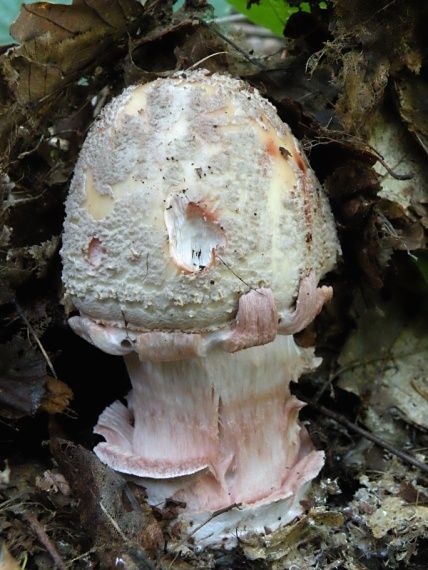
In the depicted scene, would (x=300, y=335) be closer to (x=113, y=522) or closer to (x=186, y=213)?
(x=186, y=213)

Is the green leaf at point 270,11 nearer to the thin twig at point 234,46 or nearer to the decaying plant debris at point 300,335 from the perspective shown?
the decaying plant debris at point 300,335

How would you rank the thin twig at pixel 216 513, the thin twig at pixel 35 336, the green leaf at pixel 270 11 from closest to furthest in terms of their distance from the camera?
the thin twig at pixel 216 513 → the thin twig at pixel 35 336 → the green leaf at pixel 270 11

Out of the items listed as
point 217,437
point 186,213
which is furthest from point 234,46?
point 217,437

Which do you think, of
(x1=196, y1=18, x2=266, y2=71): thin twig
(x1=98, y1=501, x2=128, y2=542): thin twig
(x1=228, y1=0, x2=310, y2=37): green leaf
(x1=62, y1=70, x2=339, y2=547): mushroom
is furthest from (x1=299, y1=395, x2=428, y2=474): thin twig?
(x1=228, y1=0, x2=310, y2=37): green leaf

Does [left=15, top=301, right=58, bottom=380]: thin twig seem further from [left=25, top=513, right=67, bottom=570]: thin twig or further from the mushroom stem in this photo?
[left=25, top=513, right=67, bottom=570]: thin twig

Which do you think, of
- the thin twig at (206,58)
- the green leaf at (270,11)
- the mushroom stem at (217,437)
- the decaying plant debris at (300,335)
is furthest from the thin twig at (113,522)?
the green leaf at (270,11)

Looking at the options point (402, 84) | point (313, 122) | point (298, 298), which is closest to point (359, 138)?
point (313, 122)
